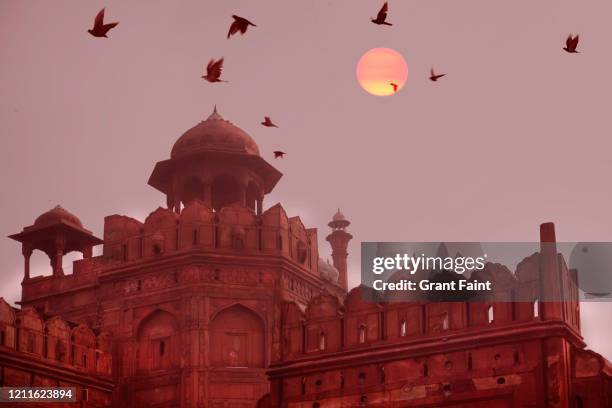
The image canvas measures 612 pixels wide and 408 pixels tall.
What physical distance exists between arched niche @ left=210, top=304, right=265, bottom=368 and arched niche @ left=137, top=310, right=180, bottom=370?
95 cm

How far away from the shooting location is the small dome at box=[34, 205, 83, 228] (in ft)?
119

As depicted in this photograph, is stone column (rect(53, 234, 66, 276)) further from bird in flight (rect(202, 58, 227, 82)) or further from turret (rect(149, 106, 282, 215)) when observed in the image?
bird in flight (rect(202, 58, 227, 82))

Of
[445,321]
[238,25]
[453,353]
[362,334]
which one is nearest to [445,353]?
[453,353]

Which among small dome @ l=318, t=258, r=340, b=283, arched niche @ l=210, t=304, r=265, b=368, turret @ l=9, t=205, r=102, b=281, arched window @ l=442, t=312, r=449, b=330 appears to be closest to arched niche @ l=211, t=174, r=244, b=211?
turret @ l=9, t=205, r=102, b=281

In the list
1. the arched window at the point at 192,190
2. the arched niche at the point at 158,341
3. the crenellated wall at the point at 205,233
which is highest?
the arched window at the point at 192,190

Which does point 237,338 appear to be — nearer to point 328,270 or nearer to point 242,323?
point 242,323

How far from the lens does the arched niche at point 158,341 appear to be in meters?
32.3

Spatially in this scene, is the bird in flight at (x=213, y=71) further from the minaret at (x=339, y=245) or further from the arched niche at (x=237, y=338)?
the minaret at (x=339, y=245)

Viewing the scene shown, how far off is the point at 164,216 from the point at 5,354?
21.7 ft

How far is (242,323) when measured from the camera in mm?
32750

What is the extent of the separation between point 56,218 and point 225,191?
181 inches

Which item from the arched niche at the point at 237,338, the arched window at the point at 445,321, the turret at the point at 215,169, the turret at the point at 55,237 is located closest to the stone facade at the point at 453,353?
the arched window at the point at 445,321

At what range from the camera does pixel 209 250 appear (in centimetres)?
3288
